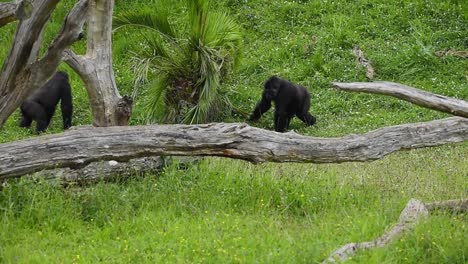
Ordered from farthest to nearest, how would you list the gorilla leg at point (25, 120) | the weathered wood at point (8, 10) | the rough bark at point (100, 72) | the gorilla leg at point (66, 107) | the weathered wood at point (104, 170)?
the gorilla leg at point (25, 120) → the gorilla leg at point (66, 107) → the rough bark at point (100, 72) → the weathered wood at point (104, 170) → the weathered wood at point (8, 10)

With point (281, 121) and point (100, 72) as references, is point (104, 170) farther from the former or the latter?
point (281, 121)

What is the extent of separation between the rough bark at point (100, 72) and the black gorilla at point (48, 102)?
4.56 metres

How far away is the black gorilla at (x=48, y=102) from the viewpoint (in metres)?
14.7

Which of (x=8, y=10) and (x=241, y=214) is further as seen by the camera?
(x=241, y=214)

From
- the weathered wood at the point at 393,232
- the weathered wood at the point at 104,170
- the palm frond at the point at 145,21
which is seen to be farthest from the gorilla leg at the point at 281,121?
the weathered wood at the point at 393,232

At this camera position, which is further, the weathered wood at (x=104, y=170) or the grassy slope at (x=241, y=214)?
the weathered wood at (x=104, y=170)

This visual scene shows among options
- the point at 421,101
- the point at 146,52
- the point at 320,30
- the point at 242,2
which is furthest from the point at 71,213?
the point at 242,2

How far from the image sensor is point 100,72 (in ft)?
33.6

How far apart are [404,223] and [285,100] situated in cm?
766

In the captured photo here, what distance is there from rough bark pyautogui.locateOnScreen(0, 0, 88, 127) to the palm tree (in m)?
5.64

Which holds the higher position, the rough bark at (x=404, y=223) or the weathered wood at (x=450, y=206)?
the rough bark at (x=404, y=223)

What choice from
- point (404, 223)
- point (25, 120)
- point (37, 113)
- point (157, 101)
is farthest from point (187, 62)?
point (404, 223)

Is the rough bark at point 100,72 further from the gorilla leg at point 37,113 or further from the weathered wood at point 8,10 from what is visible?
the gorilla leg at point 37,113

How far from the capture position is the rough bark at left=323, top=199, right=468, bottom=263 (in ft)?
21.7
